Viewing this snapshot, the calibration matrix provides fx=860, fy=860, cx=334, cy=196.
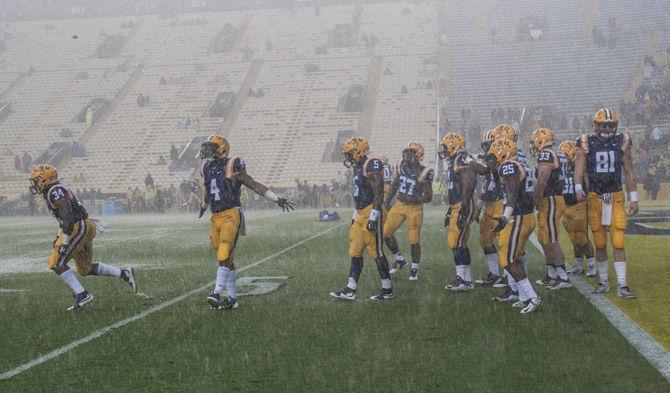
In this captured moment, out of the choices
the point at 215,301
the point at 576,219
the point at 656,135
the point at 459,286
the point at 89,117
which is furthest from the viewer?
the point at 89,117

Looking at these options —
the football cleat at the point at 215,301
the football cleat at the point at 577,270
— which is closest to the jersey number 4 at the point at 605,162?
the football cleat at the point at 577,270

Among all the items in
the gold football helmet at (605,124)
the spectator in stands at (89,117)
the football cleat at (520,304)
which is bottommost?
the football cleat at (520,304)

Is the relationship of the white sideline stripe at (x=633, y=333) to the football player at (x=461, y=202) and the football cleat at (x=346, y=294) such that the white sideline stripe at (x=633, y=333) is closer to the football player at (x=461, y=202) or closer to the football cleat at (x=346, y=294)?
the football player at (x=461, y=202)

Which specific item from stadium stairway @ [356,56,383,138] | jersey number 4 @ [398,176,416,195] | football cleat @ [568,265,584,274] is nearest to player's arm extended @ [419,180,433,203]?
jersey number 4 @ [398,176,416,195]

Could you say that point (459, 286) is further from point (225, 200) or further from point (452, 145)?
point (225, 200)

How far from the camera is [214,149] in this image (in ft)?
26.5

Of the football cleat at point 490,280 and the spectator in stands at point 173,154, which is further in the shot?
the spectator in stands at point 173,154

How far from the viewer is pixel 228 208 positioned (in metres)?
8.12

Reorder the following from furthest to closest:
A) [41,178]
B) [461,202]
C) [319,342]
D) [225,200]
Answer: [461,202] < [41,178] < [225,200] < [319,342]

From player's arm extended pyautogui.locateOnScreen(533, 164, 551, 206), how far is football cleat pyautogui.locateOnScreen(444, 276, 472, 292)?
142 centimetres

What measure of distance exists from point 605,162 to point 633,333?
2.45m

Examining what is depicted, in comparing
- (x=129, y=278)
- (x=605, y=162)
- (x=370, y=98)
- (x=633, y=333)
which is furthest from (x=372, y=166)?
(x=370, y=98)

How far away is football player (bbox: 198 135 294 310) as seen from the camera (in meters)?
8.02

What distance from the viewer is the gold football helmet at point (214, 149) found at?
8.04m
